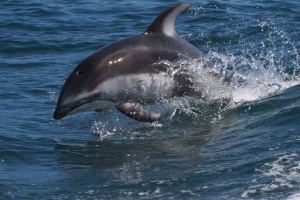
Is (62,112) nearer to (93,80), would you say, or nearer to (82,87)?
(82,87)

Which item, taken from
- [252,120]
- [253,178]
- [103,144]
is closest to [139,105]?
[103,144]

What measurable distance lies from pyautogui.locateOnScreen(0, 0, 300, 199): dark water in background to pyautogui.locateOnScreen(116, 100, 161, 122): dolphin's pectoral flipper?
0.35 metres

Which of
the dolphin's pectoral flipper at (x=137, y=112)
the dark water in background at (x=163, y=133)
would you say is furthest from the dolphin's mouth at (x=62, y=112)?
the dolphin's pectoral flipper at (x=137, y=112)

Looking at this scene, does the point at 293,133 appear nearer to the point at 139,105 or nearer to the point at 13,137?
the point at 139,105

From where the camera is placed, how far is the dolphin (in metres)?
11.8

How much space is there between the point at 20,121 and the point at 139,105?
2488 mm

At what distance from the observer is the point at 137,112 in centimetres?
1202

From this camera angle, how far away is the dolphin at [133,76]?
38.8 feet

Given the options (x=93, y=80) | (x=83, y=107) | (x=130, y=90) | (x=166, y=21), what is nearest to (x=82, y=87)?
(x=93, y=80)

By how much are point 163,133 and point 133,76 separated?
1061 millimetres

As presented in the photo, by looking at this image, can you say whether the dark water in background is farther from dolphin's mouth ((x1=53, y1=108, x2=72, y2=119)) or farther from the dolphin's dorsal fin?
the dolphin's dorsal fin

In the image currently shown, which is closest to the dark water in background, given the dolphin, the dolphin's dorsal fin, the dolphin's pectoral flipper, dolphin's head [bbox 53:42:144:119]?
the dolphin's pectoral flipper

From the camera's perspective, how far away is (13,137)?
1244 centimetres

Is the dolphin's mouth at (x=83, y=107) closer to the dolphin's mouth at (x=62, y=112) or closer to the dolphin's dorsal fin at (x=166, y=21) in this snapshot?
the dolphin's mouth at (x=62, y=112)
